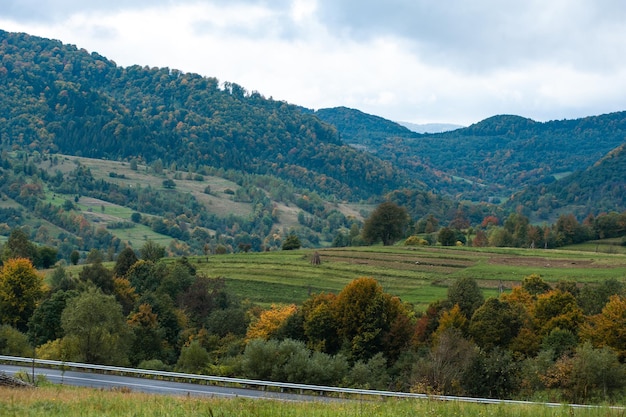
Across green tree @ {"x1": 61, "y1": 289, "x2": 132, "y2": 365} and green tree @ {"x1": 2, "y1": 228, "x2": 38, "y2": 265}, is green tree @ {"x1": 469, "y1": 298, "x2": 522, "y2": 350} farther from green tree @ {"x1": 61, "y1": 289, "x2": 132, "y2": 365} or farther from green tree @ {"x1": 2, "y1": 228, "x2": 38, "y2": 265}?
green tree @ {"x1": 2, "y1": 228, "x2": 38, "y2": 265}

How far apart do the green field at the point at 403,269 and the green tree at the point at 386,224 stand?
1401cm

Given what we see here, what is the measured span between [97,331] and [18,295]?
35.3m

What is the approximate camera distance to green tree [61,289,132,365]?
4378 centimetres

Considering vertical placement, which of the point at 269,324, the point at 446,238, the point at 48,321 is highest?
the point at 446,238

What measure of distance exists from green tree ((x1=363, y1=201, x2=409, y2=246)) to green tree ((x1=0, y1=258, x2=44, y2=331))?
66.9 metres

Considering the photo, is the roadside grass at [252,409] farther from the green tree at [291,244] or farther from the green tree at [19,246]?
the green tree at [291,244]

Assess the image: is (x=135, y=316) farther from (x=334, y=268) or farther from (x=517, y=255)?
(x=517, y=255)

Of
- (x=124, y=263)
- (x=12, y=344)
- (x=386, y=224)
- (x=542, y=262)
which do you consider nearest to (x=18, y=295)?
(x=124, y=263)

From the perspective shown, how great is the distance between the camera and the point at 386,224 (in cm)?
12744

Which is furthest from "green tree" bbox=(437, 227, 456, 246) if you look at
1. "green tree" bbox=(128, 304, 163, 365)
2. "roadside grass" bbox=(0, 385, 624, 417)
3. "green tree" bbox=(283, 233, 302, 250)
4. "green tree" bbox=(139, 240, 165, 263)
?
"roadside grass" bbox=(0, 385, 624, 417)

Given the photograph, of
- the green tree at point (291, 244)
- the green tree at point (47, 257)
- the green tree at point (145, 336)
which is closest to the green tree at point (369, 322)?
the green tree at point (145, 336)

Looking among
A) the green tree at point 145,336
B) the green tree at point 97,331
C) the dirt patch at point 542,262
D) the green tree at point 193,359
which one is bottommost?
the green tree at point 145,336

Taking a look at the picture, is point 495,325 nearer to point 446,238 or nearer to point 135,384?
point 135,384

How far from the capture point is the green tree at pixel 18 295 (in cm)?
7362
